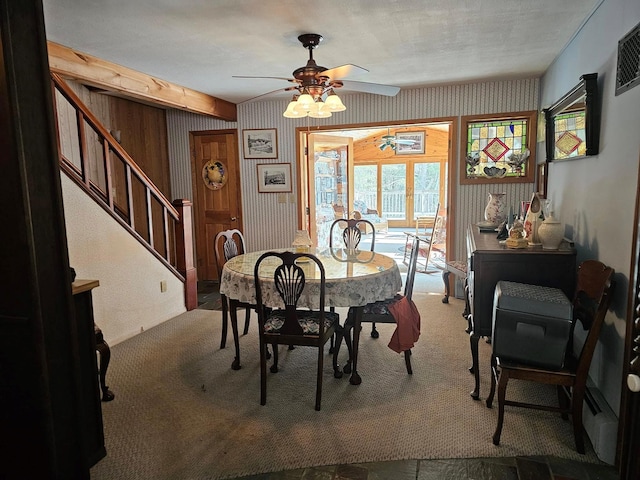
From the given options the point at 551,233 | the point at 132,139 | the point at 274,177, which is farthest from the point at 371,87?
the point at 132,139

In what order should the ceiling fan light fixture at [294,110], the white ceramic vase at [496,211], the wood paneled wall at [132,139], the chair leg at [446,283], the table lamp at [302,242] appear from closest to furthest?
the ceiling fan light fixture at [294,110], the table lamp at [302,242], the white ceramic vase at [496,211], the wood paneled wall at [132,139], the chair leg at [446,283]

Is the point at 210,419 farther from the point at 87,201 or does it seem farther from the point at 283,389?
the point at 87,201

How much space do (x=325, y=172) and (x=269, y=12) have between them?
3150 millimetres

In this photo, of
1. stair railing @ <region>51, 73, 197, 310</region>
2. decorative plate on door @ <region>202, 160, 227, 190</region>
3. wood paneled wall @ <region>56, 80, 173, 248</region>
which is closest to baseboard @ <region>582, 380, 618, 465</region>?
stair railing @ <region>51, 73, 197, 310</region>

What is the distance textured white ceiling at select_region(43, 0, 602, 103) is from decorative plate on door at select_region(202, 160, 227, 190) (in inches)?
66.8

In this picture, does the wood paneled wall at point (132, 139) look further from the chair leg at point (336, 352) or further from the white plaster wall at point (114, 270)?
the chair leg at point (336, 352)

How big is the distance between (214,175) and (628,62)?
15.2 ft

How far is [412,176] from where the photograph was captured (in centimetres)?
1065

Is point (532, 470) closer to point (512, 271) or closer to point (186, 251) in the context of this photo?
point (512, 271)

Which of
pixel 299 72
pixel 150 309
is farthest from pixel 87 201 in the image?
pixel 299 72

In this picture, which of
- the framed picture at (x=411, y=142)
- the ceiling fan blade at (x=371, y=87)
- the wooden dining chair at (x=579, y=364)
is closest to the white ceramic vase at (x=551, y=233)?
the wooden dining chair at (x=579, y=364)

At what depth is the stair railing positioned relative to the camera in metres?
3.30

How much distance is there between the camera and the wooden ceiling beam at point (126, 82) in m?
3.02

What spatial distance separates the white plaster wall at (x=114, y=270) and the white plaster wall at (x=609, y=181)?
11.4 feet
